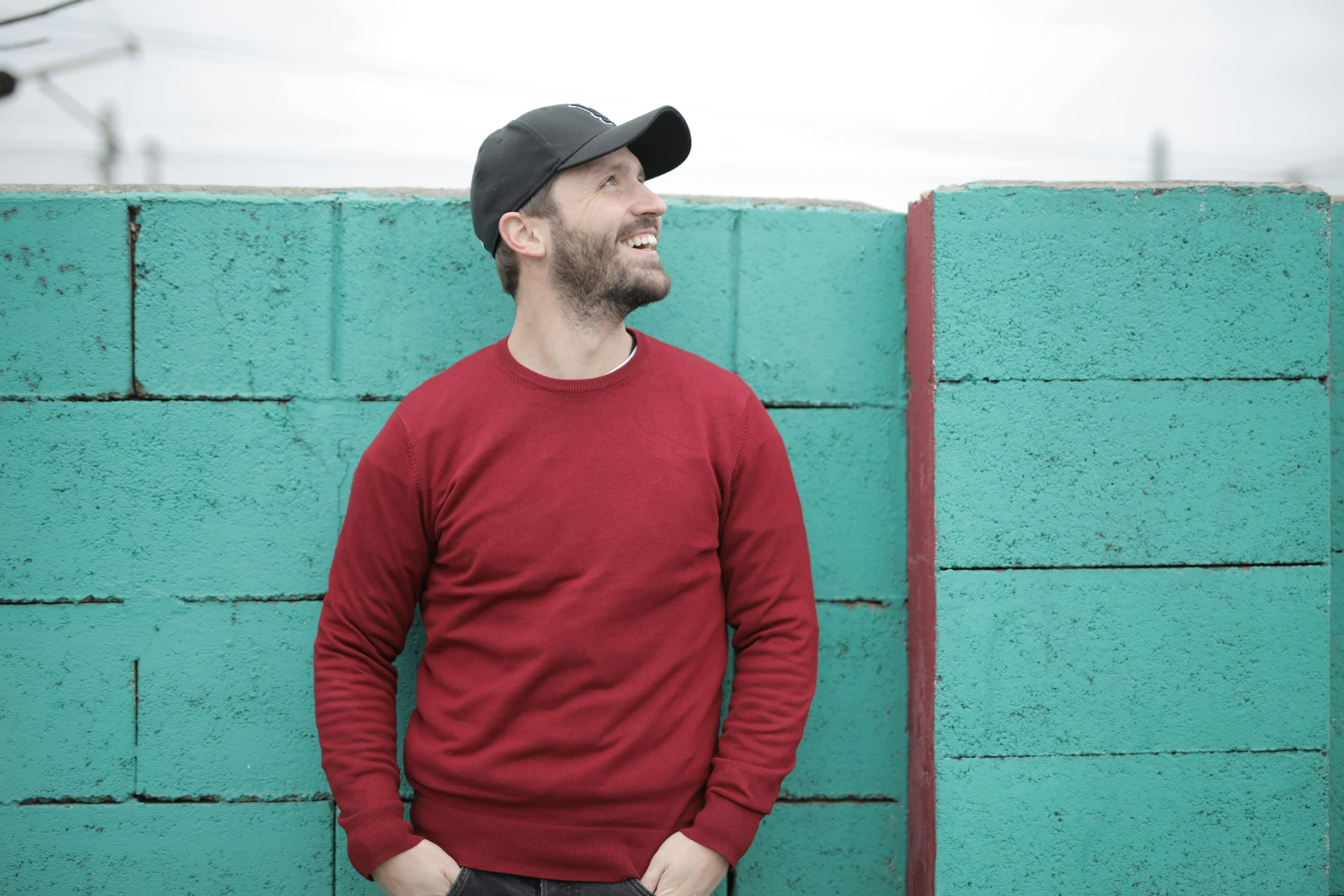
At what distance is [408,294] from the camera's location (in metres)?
2.04

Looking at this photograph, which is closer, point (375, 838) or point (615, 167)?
point (375, 838)

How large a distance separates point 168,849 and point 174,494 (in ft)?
2.88

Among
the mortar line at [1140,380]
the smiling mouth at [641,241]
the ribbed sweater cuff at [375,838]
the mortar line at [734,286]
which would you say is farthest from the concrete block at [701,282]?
the ribbed sweater cuff at [375,838]

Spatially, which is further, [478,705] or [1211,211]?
[1211,211]

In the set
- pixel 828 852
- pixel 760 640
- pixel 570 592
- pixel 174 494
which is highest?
pixel 174 494

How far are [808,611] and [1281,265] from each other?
4.58 feet

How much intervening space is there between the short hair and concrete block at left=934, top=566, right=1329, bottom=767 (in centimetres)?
120

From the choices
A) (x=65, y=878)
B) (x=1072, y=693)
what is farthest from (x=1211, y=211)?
(x=65, y=878)

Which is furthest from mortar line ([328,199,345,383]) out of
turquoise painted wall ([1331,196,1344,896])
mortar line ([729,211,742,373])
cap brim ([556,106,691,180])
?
turquoise painted wall ([1331,196,1344,896])

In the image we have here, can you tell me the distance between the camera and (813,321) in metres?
2.10

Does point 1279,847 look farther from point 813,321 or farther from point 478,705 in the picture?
point 478,705

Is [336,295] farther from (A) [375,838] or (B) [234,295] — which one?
(A) [375,838]

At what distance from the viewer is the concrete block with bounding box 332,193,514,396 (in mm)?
2035

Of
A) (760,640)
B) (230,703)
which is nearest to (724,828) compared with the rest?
(760,640)
